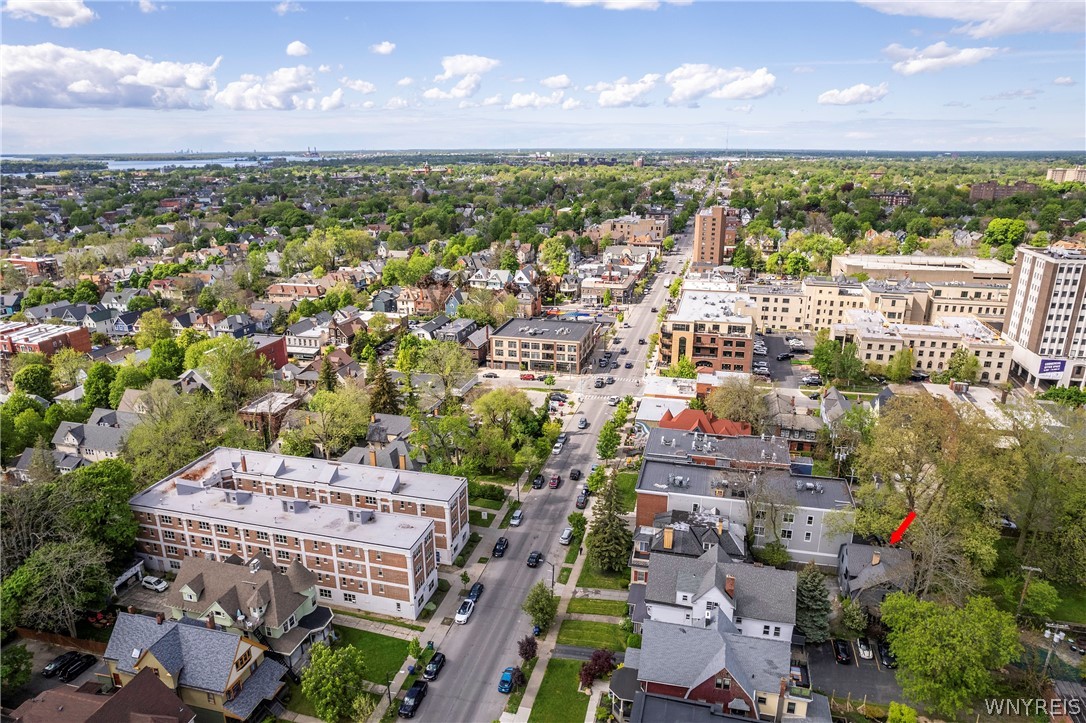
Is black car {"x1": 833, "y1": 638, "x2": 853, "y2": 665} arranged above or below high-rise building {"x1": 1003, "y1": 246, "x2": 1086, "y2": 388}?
below

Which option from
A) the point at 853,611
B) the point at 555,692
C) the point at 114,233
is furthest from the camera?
the point at 114,233

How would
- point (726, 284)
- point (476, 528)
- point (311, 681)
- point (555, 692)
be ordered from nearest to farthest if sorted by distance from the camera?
point (311, 681) < point (555, 692) < point (476, 528) < point (726, 284)

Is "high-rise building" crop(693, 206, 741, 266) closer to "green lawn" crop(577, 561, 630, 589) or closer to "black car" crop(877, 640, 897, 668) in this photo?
"green lawn" crop(577, 561, 630, 589)

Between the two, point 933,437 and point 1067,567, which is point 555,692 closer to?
point 933,437

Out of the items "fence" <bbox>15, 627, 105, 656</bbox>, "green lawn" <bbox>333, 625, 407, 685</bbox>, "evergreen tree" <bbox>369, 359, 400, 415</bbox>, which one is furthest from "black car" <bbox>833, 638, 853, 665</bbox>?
"evergreen tree" <bbox>369, 359, 400, 415</bbox>

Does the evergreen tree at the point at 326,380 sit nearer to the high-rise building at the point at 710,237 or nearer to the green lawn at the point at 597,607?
the green lawn at the point at 597,607

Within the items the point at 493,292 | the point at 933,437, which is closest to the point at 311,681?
the point at 933,437
